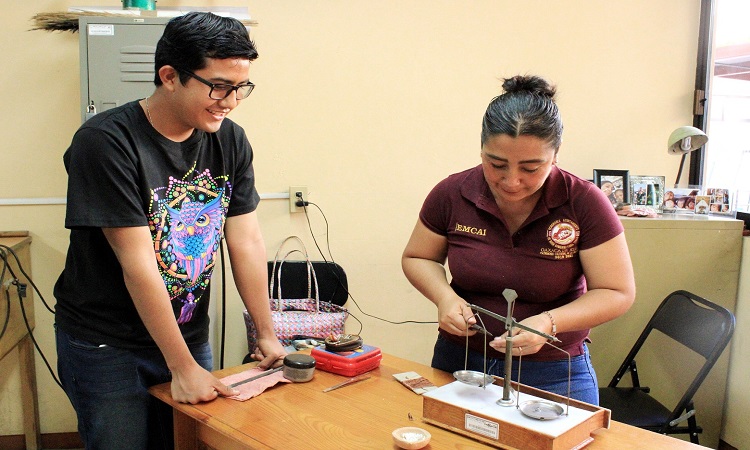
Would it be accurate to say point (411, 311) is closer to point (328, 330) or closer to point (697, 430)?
point (328, 330)

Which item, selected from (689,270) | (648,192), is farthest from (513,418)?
(648,192)

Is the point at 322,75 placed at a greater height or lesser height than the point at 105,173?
greater

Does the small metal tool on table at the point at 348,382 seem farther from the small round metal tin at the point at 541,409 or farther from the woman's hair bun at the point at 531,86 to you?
the woman's hair bun at the point at 531,86

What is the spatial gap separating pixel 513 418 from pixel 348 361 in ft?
1.71

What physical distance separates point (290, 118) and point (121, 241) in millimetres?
1806

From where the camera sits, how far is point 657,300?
284 centimetres

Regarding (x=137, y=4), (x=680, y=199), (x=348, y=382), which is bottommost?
(x=348, y=382)

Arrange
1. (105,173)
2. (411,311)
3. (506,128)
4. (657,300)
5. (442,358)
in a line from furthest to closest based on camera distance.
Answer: (411,311) → (657,300) → (442,358) → (506,128) → (105,173)

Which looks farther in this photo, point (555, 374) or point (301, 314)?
point (301, 314)

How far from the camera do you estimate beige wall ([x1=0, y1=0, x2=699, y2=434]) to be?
287 cm

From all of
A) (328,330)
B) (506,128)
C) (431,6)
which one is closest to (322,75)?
(431,6)

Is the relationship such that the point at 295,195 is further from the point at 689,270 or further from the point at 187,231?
the point at 689,270

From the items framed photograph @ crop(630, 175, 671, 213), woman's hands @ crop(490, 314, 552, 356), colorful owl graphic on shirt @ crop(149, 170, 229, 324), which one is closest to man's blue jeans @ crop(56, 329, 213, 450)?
colorful owl graphic on shirt @ crop(149, 170, 229, 324)

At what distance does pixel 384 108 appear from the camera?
3184 millimetres
